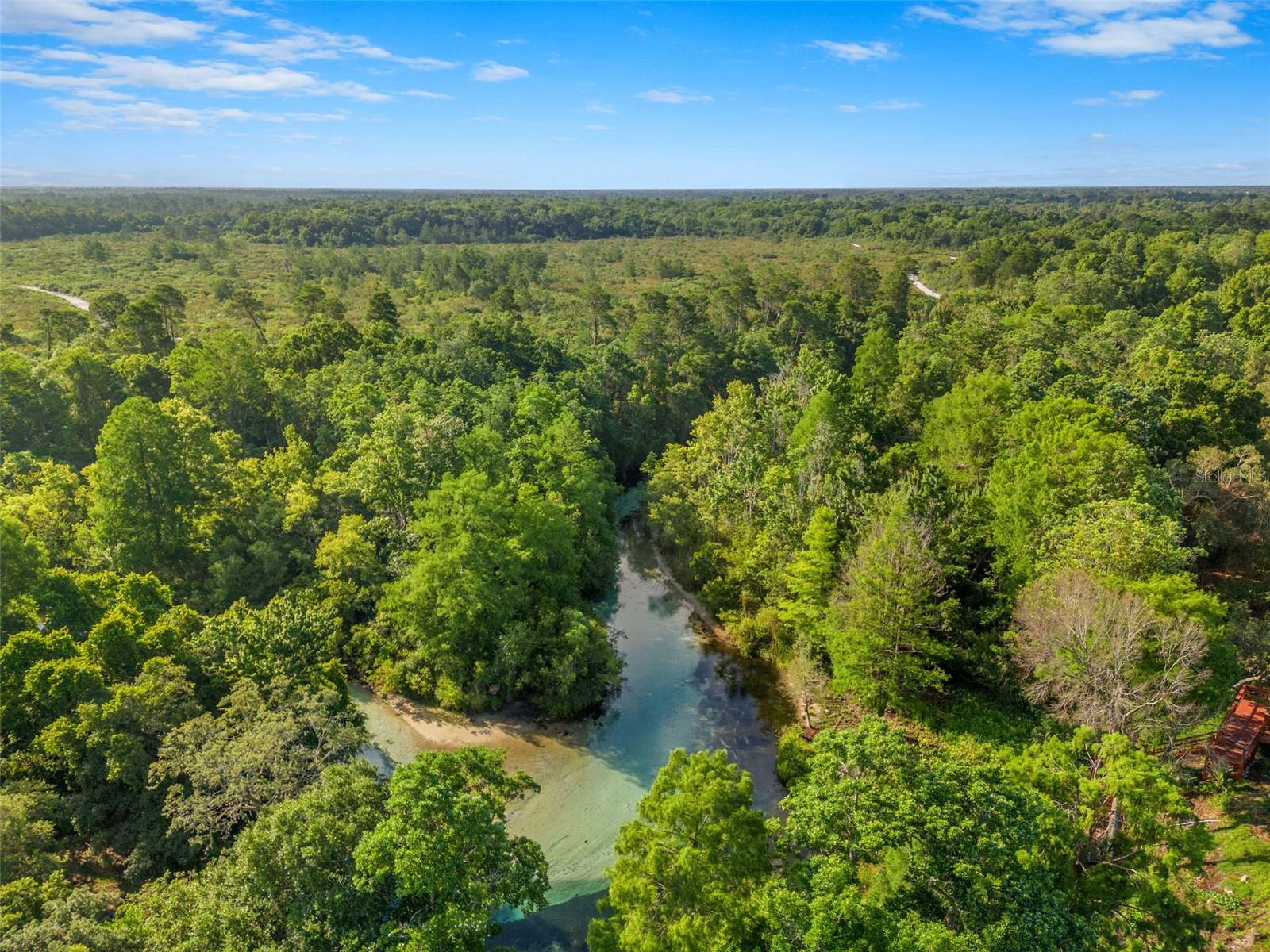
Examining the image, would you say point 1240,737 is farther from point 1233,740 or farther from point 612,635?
point 612,635

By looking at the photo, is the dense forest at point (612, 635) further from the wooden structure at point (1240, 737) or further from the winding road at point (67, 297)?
the winding road at point (67, 297)

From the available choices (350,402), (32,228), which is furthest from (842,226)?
(32,228)

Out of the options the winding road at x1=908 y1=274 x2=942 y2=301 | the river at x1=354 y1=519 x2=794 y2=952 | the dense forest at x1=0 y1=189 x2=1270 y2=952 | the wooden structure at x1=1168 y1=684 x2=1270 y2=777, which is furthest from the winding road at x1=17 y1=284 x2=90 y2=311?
the winding road at x1=908 y1=274 x2=942 y2=301

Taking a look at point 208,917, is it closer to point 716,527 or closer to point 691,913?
point 691,913

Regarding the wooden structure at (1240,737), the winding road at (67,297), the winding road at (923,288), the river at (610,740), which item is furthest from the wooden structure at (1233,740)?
the winding road at (67,297)

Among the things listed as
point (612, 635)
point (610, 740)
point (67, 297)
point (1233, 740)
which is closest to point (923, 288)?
point (612, 635)

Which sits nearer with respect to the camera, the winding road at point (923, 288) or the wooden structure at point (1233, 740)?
the wooden structure at point (1233, 740)
